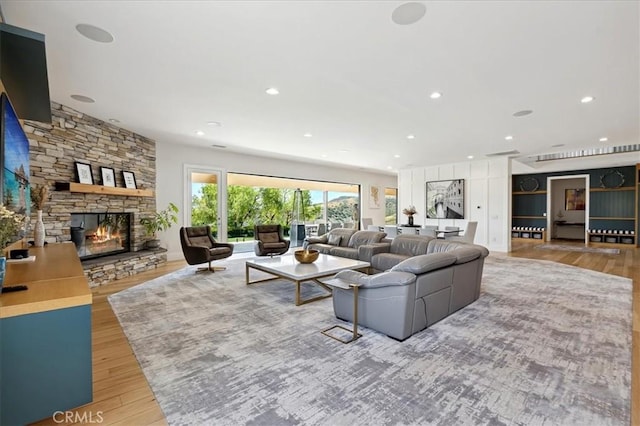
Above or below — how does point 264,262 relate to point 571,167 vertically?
below

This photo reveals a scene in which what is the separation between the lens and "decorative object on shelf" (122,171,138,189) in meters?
5.81

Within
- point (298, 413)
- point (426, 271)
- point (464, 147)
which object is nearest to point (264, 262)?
point (426, 271)

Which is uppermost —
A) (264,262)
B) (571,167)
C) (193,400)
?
(571,167)

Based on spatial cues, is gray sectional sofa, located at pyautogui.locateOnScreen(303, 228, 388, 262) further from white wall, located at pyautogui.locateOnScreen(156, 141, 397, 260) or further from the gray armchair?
white wall, located at pyautogui.locateOnScreen(156, 141, 397, 260)

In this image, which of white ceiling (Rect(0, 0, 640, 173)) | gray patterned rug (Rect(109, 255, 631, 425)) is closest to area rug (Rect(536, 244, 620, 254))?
white ceiling (Rect(0, 0, 640, 173))

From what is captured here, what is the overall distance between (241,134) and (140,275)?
126 inches

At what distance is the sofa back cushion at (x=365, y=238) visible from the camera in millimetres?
5875

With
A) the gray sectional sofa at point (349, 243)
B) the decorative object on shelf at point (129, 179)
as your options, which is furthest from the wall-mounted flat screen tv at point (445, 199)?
the decorative object on shelf at point (129, 179)

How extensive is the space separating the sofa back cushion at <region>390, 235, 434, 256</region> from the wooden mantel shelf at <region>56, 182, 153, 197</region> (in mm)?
4928

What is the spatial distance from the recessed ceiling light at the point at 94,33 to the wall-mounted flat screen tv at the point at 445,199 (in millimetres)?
9349

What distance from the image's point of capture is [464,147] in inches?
288

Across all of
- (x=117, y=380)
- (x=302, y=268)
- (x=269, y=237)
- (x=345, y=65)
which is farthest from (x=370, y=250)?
(x=117, y=380)

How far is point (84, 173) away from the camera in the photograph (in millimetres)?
4977

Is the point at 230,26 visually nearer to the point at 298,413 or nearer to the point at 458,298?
the point at 298,413
